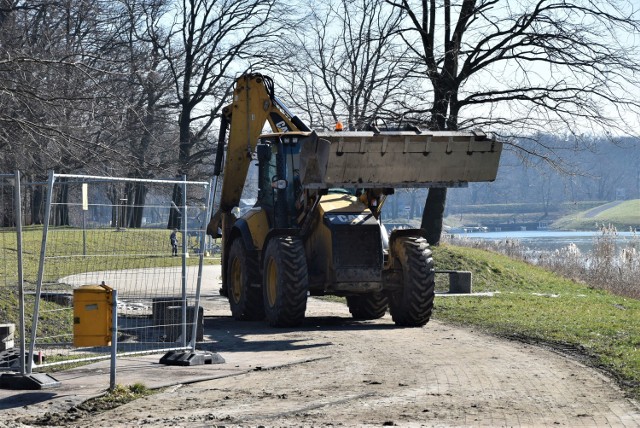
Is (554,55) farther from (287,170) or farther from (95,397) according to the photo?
(95,397)

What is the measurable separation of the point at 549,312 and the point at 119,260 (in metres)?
9.65

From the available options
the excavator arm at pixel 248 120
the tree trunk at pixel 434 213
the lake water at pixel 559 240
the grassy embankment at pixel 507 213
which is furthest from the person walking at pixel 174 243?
the grassy embankment at pixel 507 213

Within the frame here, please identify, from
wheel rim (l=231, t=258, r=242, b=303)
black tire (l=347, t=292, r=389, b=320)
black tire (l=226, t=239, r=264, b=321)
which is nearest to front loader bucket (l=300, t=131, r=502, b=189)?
black tire (l=226, t=239, r=264, b=321)

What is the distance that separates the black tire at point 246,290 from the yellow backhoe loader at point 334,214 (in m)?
0.02

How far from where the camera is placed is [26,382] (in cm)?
1117

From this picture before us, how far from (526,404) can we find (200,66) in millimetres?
41094

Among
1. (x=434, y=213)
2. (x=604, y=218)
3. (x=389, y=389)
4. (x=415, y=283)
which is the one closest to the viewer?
(x=389, y=389)

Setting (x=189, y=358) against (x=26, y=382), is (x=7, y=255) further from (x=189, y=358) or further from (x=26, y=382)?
(x=26, y=382)

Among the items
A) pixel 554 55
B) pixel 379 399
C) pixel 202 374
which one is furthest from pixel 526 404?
pixel 554 55

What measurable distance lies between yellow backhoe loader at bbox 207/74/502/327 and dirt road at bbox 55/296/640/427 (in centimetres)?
114

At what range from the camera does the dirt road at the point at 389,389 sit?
9828 millimetres

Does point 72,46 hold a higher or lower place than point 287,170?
higher

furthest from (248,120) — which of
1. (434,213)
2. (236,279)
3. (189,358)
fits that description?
(434,213)

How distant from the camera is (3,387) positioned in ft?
36.9
